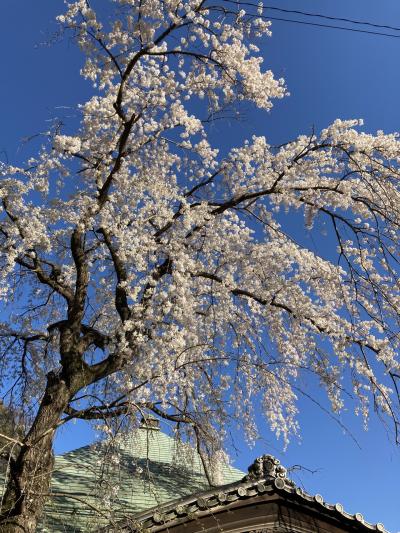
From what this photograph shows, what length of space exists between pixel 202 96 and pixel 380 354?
4.67 m

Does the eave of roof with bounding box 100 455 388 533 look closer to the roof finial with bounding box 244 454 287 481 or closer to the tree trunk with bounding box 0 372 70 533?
the roof finial with bounding box 244 454 287 481

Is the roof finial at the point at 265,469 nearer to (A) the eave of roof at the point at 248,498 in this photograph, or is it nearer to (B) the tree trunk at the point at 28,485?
(A) the eave of roof at the point at 248,498

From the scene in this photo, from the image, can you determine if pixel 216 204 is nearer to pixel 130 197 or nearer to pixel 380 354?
pixel 130 197

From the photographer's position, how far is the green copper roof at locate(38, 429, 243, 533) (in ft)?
17.5

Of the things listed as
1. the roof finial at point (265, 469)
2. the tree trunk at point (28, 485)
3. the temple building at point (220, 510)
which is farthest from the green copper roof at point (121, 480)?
the roof finial at point (265, 469)

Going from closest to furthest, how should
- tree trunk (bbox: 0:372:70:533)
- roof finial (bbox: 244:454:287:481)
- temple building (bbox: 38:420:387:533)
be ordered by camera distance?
temple building (bbox: 38:420:387:533) < tree trunk (bbox: 0:372:70:533) < roof finial (bbox: 244:454:287:481)

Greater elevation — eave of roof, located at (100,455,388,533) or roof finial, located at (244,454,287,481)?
roof finial, located at (244,454,287,481)

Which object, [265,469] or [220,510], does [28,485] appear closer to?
[220,510]

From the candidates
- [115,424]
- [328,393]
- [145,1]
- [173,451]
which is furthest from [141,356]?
[145,1]

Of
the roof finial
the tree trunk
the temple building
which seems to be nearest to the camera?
the temple building

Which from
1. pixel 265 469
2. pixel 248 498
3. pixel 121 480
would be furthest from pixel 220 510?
pixel 121 480

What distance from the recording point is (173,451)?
343 inches

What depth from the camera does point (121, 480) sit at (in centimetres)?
705

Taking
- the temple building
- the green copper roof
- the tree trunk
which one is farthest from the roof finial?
the tree trunk
